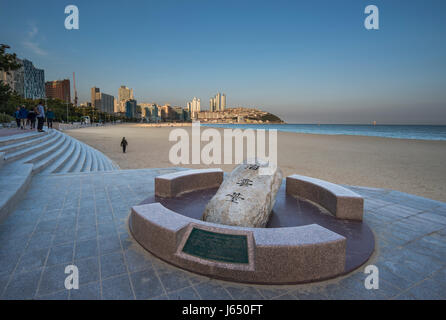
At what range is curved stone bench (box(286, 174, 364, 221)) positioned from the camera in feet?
16.9

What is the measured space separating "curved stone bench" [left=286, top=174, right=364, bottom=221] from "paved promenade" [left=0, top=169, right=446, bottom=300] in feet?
1.82

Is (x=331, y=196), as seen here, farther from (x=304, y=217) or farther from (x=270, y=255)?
(x=270, y=255)

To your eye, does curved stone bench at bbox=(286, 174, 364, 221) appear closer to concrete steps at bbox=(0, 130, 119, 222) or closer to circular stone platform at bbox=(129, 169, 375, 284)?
circular stone platform at bbox=(129, 169, 375, 284)

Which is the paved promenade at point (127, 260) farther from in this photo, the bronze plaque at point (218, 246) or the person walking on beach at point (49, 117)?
the person walking on beach at point (49, 117)

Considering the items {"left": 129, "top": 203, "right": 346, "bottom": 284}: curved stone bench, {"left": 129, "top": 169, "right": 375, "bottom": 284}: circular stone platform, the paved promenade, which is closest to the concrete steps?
the paved promenade

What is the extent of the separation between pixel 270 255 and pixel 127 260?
2.16m

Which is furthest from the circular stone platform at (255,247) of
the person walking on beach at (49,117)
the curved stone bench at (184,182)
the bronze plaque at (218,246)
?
the person walking on beach at (49,117)

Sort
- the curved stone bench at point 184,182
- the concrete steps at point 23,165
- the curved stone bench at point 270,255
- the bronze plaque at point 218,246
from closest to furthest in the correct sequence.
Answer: the curved stone bench at point 270,255, the bronze plaque at point 218,246, the concrete steps at point 23,165, the curved stone bench at point 184,182

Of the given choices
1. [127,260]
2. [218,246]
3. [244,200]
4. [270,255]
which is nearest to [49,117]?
A: [127,260]

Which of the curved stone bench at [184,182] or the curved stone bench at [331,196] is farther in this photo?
the curved stone bench at [184,182]

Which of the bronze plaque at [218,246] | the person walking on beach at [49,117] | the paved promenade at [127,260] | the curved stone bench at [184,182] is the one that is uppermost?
the person walking on beach at [49,117]

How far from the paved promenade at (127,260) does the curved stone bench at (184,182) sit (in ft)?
3.08

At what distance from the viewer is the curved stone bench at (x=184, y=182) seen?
6.40m

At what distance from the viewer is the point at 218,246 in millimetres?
3424
